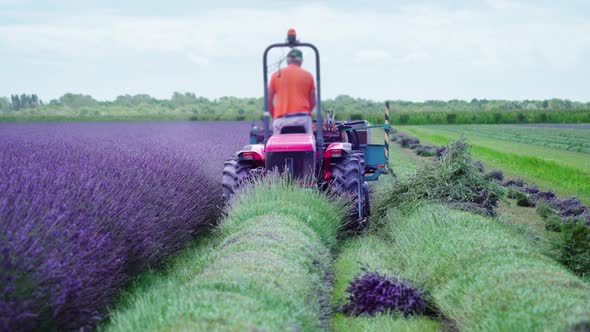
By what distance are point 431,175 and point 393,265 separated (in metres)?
2.19

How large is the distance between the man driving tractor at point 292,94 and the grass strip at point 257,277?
856mm

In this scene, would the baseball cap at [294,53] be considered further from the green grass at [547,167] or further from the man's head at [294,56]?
the green grass at [547,167]

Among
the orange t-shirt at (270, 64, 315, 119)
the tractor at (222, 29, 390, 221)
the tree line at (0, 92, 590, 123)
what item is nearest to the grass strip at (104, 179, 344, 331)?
the tractor at (222, 29, 390, 221)

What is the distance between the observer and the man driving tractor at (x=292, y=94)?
8648 millimetres

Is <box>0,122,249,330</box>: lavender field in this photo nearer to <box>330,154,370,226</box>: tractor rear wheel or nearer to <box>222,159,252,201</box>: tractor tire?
<box>222,159,252,201</box>: tractor tire

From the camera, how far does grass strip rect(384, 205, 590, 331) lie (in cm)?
470

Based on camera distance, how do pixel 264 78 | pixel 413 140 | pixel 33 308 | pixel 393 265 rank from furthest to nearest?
pixel 413 140
pixel 264 78
pixel 393 265
pixel 33 308

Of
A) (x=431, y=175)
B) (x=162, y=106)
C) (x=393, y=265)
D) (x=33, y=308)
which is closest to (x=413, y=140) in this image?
(x=431, y=175)

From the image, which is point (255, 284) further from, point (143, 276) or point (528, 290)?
point (143, 276)

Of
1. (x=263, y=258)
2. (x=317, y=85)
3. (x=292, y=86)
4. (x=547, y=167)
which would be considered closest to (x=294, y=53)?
(x=292, y=86)

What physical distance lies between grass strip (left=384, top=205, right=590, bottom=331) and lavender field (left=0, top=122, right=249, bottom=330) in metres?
2.39

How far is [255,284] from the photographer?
16.2 ft

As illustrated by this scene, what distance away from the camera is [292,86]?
8.66 m

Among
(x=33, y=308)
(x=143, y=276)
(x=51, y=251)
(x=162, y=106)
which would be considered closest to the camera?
(x=33, y=308)
